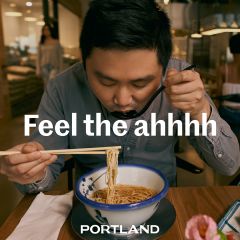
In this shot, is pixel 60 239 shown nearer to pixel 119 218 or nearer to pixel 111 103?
pixel 119 218

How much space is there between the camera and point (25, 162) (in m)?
0.71

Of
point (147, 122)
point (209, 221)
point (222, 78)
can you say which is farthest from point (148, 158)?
point (222, 78)

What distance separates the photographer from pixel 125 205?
0.62 m

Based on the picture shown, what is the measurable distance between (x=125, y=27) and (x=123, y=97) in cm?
17

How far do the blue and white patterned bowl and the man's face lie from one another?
0.18 meters

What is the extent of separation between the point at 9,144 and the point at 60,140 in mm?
2696

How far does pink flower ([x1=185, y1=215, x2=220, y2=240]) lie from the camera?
454mm

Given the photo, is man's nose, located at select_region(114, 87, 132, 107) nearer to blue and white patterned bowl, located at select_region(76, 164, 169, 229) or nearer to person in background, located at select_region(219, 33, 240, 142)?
blue and white patterned bowl, located at select_region(76, 164, 169, 229)

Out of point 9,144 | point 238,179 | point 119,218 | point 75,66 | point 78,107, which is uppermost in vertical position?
point 75,66

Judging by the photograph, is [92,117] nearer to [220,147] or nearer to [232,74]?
[220,147]

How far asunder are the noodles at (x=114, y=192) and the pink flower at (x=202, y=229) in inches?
11.1

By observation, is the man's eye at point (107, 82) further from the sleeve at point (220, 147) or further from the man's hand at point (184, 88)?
the sleeve at point (220, 147)

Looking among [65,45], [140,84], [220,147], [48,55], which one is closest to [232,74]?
[220,147]

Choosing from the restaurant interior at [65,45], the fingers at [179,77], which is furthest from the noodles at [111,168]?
the restaurant interior at [65,45]
